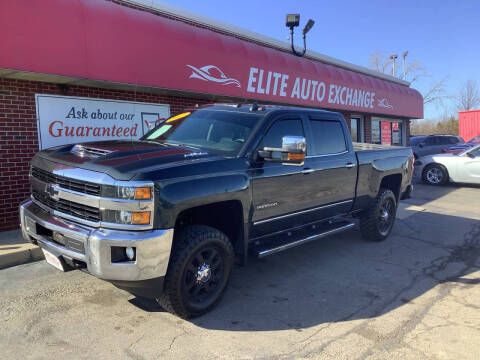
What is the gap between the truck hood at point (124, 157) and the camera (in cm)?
301

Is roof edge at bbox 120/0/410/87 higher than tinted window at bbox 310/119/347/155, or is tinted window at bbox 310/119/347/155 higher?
roof edge at bbox 120/0/410/87

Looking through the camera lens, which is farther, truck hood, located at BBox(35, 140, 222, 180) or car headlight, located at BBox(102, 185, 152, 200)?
truck hood, located at BBox(35, 140, 222, 180)

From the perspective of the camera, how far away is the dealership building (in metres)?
5.61

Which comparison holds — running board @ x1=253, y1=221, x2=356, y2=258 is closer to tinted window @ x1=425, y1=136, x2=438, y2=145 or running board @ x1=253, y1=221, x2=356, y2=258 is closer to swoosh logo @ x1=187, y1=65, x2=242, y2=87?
swoosh logo @ x1=187, y1=65, x2=242, y2=87

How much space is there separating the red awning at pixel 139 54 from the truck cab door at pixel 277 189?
3640 mm

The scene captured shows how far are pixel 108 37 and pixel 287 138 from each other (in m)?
4.36

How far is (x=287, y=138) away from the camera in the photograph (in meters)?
3.59

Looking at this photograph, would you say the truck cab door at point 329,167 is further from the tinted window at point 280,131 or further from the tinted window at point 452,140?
the tinted window at point 452,140

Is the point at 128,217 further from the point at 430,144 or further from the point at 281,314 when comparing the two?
the point at 430,144

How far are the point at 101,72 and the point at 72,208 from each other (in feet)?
12.8

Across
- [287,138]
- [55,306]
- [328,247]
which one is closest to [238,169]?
[287,138]

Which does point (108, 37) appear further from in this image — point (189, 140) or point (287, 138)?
point (287, 138)

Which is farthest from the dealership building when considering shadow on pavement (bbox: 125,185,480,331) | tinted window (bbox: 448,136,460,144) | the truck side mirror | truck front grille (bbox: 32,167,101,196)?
tinted window (bbox: 448,136,460,144)

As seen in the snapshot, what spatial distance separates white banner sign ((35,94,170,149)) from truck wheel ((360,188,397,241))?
369 centimetres
